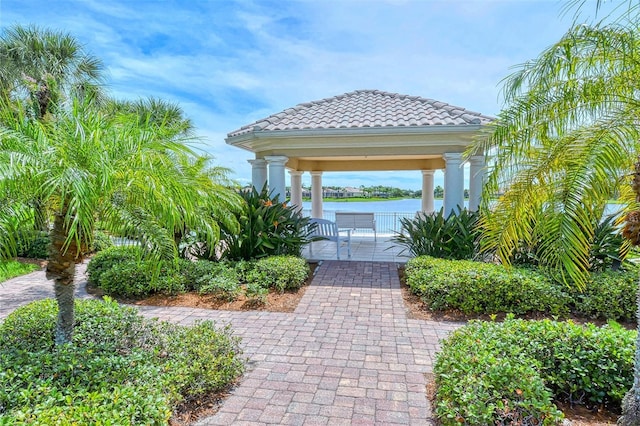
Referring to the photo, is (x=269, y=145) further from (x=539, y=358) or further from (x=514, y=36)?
(x=539, y=358)

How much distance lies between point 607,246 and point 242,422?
7155 mm

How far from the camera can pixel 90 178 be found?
2656 millimetres

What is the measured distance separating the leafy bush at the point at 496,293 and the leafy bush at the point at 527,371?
1.63 meters

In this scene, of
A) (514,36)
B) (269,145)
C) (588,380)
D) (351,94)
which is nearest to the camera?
(588,380)

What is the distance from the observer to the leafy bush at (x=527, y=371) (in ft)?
8.09

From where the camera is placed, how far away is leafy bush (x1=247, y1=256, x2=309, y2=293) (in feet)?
21.7

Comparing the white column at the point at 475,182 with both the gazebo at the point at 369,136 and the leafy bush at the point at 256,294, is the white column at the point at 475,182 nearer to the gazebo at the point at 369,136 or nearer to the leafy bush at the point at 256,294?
the gazebo at the point at 369,136

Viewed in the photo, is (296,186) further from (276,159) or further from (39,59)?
(39,59)

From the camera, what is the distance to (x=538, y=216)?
10.7 feet

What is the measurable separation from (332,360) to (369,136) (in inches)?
226

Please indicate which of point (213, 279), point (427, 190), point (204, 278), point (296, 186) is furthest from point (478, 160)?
point (204, 278)

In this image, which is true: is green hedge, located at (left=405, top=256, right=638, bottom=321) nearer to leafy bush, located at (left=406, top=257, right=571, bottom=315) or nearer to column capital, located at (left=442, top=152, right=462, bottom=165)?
leafy bush, located at (left=406, top=257, right=571, bottom=315)

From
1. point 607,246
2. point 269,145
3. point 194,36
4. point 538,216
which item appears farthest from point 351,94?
point 538,216

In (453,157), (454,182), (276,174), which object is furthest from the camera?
(276,174)
